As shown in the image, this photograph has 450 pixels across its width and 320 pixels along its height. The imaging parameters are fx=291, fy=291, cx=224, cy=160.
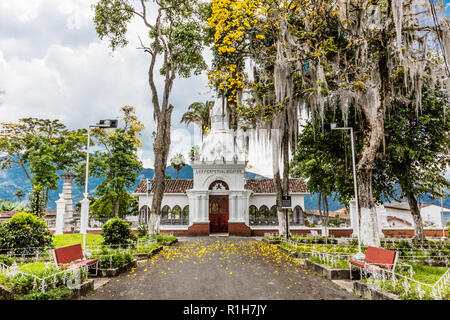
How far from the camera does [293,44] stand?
12359 mm

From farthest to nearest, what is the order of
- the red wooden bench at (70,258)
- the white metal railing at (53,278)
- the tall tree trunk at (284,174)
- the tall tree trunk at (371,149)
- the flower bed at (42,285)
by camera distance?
the tall tree trunk at (284,174), the tall tree trunk at (371,149), the red wooden bench at (70,258), the white metal railing at (53,278), the flower bed at (42,285)

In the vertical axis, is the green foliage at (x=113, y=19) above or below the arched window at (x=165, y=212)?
above

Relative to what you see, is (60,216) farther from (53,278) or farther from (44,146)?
(53,278)

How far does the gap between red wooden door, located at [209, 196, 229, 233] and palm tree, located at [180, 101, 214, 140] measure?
11022mm

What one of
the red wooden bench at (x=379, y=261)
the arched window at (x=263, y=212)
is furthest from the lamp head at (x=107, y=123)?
the arched window at (x=263, y=212)

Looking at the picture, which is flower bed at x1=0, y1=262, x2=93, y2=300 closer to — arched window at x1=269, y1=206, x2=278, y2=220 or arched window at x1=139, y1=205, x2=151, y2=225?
arched window at x1=139, y1=205, x2=151, y2=225

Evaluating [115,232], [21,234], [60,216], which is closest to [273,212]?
[115,232]

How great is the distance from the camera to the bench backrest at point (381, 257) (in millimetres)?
6484

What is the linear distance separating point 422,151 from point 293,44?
7543mm

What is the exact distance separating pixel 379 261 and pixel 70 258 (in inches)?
300

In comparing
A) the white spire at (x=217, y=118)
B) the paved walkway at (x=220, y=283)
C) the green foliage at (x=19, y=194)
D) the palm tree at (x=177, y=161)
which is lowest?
the paved walkway at (x=220, y=283)

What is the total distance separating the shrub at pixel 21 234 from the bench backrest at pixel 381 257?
1152cm

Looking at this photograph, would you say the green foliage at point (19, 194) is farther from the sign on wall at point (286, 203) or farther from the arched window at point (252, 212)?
the sign on wall at point (286, 203)
